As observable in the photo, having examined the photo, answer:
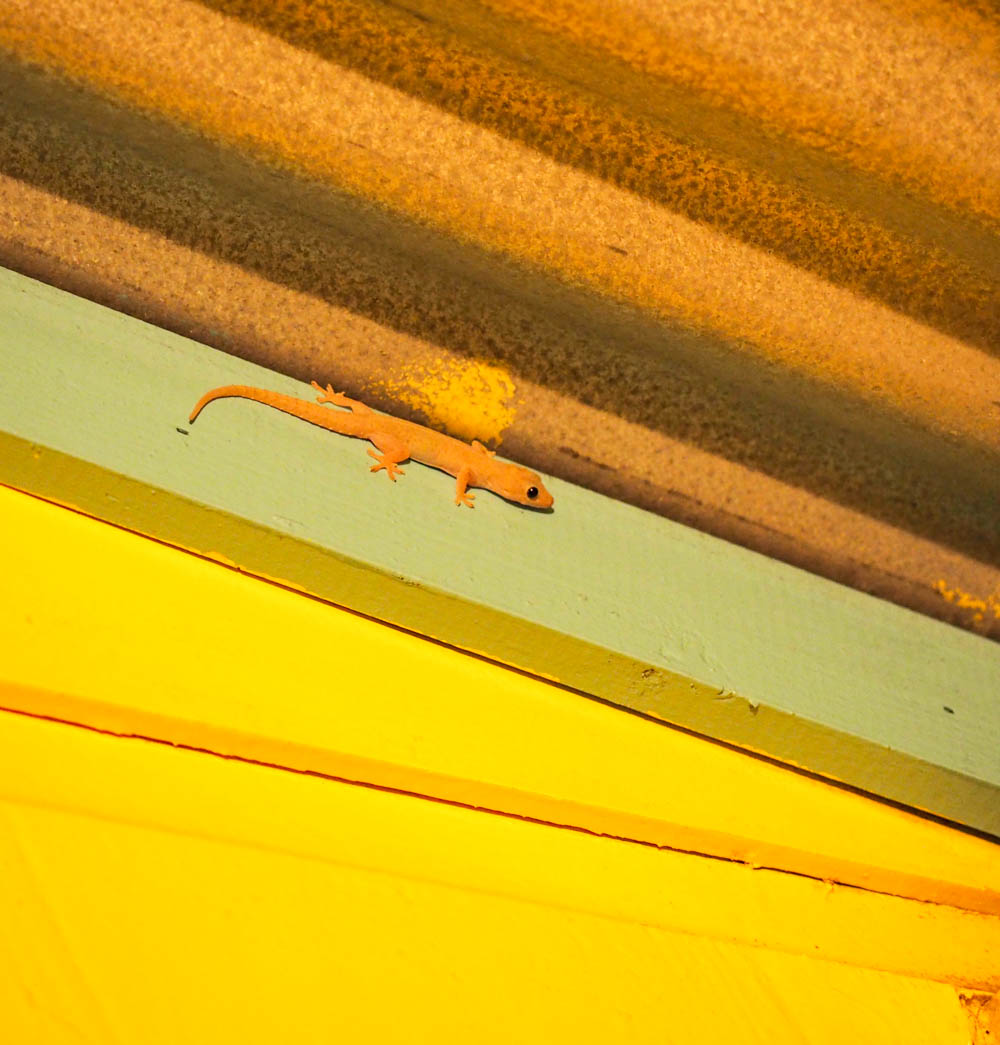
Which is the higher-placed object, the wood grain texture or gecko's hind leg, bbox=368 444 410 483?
the wood grain texture

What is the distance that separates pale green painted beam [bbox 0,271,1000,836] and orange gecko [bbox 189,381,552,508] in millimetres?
50

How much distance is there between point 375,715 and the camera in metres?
1.88

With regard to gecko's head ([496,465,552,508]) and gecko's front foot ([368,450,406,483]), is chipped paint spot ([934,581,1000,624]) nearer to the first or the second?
gecko's head ([496,465,552,508])

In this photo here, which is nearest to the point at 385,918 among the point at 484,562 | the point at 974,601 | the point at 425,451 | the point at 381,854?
the point at 381,854

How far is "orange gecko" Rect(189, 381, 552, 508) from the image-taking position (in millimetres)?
2371

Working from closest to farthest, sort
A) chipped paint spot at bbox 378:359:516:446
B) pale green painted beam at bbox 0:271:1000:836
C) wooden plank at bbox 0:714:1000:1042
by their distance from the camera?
wooden plank at bbox 0:714:1000:1042, pale green painted beam at bbox 0:271:1000:836, chipped paint spot at bbox 378:359:516:446

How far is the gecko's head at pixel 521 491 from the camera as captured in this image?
2.43 m

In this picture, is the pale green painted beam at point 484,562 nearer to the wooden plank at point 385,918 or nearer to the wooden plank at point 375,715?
the wooden plank at point 375,715

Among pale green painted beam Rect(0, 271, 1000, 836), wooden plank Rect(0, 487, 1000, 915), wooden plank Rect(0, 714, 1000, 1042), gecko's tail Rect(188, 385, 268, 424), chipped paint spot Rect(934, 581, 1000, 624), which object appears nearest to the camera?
wooden plank Rect(0, 714, 1000, 1042)

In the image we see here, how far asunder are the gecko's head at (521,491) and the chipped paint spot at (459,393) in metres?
0.27

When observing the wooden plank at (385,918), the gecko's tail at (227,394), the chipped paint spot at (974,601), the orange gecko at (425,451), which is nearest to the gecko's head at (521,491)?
the orange gecko at (425,451)

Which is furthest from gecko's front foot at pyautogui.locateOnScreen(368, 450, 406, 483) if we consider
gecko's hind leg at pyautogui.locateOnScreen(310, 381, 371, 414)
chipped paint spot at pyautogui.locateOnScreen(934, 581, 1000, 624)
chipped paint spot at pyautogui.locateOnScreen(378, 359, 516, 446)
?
chipped paint spot at pyautogui.locateOnScreen(934, 581, 1000, 624)

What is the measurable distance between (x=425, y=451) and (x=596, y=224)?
84 centimetres

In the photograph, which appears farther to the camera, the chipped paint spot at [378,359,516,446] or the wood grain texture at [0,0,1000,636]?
the chipped paint spot at [378,359,516,446]
